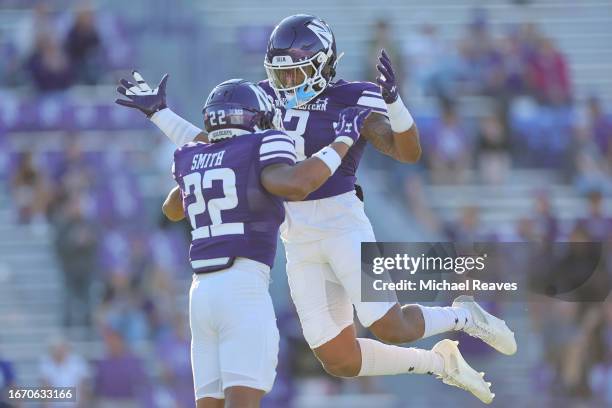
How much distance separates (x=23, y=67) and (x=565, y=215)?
5311 millimetres

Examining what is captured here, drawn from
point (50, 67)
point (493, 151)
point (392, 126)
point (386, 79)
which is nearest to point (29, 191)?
point (50, 67)

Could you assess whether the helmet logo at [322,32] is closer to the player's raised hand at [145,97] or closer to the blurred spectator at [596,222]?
the player's raised hand at [145,97]

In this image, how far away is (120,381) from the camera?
37.3ft

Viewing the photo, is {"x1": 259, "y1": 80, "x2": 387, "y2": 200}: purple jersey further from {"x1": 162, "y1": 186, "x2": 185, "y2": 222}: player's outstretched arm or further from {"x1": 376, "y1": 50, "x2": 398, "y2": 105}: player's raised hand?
{"x1": 162, "y1": 186, "x2": 185, "y2": 222}: player's outstretched arm

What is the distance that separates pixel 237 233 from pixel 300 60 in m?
1.25

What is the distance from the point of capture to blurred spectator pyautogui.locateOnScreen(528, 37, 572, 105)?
43.7 feet

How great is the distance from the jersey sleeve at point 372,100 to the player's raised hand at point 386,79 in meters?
0.26

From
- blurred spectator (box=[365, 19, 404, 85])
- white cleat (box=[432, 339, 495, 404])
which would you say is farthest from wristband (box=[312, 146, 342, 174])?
blurred spectator (box=[365, 19, 404, 85])

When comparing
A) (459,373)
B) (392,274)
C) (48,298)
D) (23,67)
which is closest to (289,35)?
(392,274)

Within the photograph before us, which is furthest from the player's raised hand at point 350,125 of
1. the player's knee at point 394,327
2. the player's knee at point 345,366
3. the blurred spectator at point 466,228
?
the blurred spectator at point 466,228

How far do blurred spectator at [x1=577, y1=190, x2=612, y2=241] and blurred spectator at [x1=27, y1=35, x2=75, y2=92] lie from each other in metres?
5.00

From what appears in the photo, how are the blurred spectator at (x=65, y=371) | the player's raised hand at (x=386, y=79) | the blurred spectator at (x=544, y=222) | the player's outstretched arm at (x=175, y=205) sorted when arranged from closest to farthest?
the player's raised hand at (x=386, y=79) → the player's outstretched arm at (x=175, y=205) → the blurred spectator at (x=65, y=371) → the blurred spectator at (x=544, y=222)

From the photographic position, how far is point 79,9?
45.6ft

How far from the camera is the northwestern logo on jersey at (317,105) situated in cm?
768
